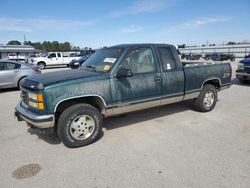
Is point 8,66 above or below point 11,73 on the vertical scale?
above

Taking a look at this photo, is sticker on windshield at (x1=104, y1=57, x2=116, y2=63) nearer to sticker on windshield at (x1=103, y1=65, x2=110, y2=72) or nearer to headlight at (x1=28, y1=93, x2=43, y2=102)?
sticker on windshield at (x1=103, y1=65, x2=110, y2=72)

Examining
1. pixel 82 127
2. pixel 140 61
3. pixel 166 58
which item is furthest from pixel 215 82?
pixel 82 127

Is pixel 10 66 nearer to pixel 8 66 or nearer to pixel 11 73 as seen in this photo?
pixel 8 66

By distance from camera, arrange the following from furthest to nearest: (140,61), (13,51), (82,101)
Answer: (13,51) < (140,61) < (82,101)

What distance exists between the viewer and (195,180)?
2.89 m

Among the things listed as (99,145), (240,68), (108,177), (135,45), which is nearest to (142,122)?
(99,145)

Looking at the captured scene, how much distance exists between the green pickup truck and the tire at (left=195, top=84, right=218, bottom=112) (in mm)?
402

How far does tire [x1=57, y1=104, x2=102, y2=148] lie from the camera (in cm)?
379

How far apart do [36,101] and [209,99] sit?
4.51 metres

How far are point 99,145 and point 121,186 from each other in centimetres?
132

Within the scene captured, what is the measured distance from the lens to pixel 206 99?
19.5 ft

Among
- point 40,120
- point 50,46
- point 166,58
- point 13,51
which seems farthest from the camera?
point 50,46

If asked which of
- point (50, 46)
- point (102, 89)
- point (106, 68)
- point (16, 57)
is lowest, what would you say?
point (102, 89)

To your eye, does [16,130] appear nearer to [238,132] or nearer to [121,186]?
[121,186]
